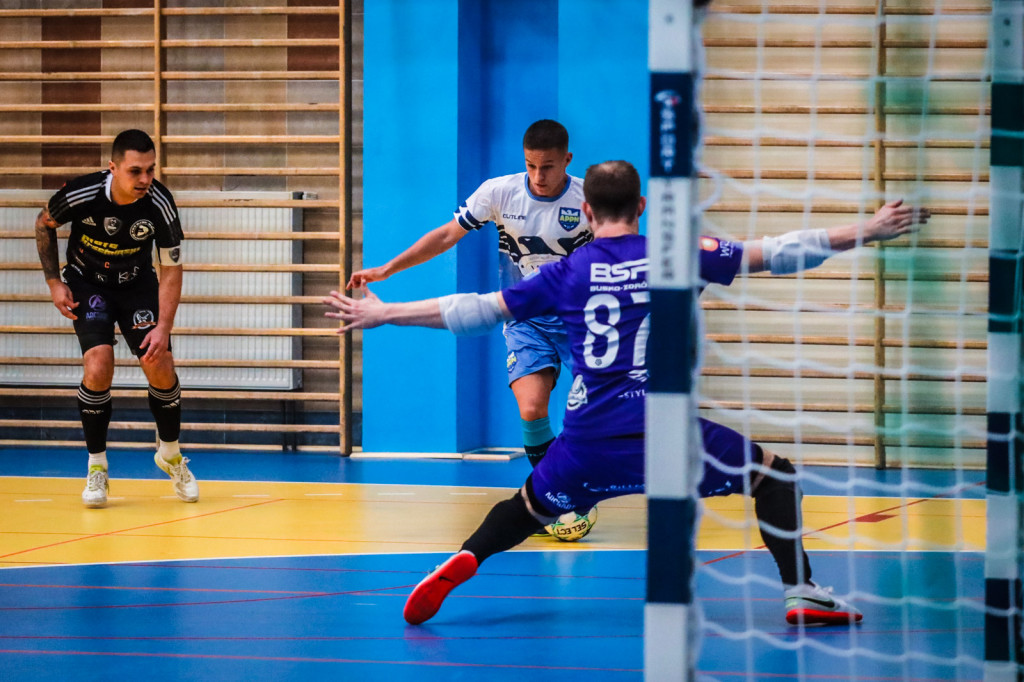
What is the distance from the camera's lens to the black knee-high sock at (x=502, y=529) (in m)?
3.33

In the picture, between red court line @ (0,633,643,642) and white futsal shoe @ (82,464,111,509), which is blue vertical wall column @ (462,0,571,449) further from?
red court line @ (0,633,643,642)

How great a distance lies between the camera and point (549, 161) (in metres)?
4.54

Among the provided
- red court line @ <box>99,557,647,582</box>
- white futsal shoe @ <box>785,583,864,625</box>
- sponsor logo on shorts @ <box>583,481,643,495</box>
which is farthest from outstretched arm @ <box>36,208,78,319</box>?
white futsal shoe @ <box>785,583,864,625</box>

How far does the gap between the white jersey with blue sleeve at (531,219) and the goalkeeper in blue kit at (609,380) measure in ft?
5.09

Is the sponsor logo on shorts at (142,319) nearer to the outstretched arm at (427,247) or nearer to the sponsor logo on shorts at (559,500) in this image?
the outstretched arm at (427,247)

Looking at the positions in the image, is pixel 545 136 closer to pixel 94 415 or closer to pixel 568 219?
pixel 568 219

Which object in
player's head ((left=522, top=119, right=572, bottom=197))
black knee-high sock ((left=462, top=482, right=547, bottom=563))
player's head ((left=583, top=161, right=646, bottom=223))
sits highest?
player's head ((left=522, top=119, right=572, bottom=197))

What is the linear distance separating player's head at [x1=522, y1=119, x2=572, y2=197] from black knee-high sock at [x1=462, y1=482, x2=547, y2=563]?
158cm

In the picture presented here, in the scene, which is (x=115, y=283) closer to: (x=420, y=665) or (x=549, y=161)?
(x=549, y=161)

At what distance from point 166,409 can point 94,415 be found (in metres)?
0.33

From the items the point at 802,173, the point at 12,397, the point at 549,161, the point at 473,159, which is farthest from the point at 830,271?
the point at 12,397

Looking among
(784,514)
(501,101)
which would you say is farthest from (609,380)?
(501,101)

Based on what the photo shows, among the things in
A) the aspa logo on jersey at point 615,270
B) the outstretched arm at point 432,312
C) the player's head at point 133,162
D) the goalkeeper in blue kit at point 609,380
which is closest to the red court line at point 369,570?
the goalkeeper in blue kit at point 609,380

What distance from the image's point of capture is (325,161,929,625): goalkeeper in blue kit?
285 centimetres
